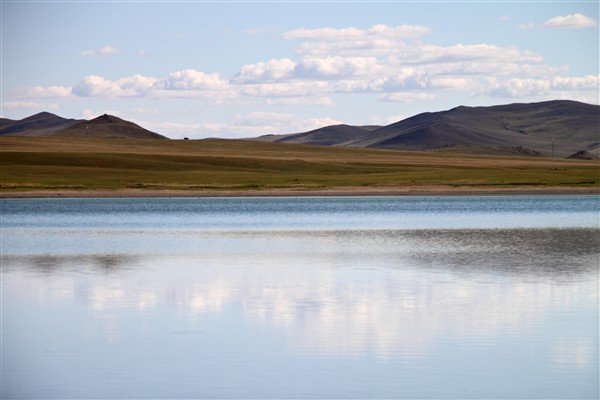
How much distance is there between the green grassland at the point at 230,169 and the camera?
94188 millimetres

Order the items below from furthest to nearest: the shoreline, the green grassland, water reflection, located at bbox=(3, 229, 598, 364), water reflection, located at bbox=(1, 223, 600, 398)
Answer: the green grassland, the shoreline, water reflection, located at bbox=(3, 229, 598, 364), water reflection, located at bbox=(1, 223, 600, 398)

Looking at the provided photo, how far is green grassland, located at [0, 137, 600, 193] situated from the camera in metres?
94.2

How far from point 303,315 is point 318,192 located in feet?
227

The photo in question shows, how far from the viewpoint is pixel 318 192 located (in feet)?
294

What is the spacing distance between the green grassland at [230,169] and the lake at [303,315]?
49690 millimetres

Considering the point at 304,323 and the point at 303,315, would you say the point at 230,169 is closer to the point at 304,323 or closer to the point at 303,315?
the point at 303,315

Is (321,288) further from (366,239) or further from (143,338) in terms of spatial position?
(366,239)

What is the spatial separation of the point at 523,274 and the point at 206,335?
11.6m

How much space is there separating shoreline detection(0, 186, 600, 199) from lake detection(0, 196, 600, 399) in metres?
42.1

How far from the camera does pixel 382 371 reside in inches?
602

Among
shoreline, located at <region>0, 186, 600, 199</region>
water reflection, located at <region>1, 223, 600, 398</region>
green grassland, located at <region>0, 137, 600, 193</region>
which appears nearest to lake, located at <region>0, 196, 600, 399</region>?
water reflection, located at <region>1, 223, 600, 398</region>

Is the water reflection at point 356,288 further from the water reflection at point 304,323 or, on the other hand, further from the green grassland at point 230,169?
the green grassland at point 230,169

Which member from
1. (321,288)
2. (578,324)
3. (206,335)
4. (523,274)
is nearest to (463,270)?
(523,274)

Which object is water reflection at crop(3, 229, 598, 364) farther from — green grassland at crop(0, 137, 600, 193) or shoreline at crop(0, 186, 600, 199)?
green grassland at crop(0, 137, 600, 193)
